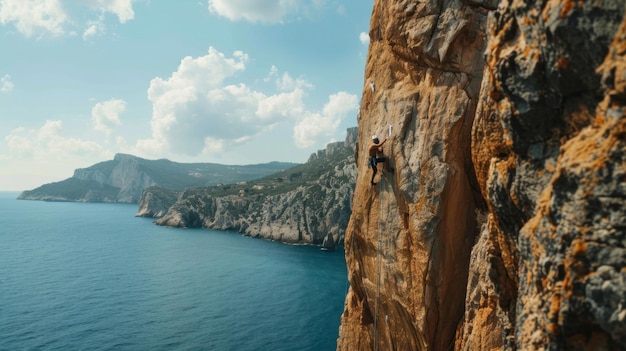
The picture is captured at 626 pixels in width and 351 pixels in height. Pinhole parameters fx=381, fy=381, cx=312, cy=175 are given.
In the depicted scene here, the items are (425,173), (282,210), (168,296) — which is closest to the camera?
(425,173)

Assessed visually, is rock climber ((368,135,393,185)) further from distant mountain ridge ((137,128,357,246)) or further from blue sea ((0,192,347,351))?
distant mountain ridge ((137,128,357,246))

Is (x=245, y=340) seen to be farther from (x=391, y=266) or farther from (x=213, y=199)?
(x=213, y=199)

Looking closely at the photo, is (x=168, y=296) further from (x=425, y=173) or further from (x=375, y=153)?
(x=425, y=173)

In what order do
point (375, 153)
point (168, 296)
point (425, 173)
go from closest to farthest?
point (425, 173) < point (375, 153) < point (168, 296)

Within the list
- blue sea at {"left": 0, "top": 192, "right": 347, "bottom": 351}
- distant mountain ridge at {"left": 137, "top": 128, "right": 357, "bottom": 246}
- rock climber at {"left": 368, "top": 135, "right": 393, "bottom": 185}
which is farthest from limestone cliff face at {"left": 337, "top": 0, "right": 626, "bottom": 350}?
distant mountain ridge at {"left": 137, "top": 128, "right": 357, "bottom": 246}

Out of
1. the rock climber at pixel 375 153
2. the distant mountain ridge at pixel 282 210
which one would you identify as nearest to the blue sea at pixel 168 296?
the distant mountain ridge at pixel 282 210

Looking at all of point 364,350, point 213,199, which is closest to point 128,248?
point 213,199

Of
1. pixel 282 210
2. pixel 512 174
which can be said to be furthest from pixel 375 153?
pixel 282 210
